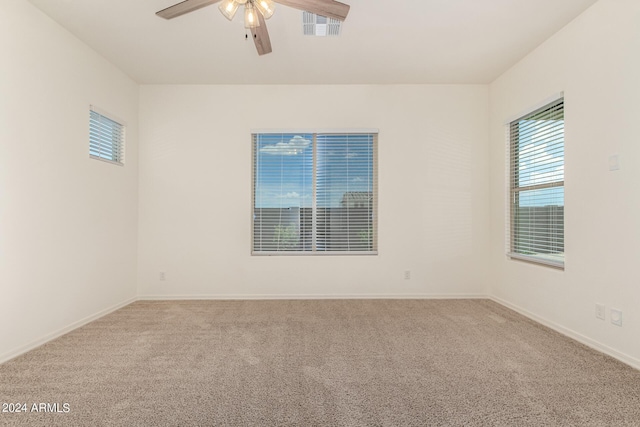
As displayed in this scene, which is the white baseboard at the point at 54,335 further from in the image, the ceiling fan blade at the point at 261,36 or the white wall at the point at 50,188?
the ceiling fan blade at the point at 261,36

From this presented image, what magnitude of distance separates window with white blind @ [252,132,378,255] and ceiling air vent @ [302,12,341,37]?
1.49m

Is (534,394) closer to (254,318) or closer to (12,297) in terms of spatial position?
(254,318)

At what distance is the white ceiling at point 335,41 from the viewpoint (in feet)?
8.90

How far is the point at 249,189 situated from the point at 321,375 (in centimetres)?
274

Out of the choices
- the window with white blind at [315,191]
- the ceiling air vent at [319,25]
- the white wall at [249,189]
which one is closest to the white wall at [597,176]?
the white wall at [249,189]

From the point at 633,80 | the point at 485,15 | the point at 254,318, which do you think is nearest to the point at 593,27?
the point at 633,80

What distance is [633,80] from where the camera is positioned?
235cm

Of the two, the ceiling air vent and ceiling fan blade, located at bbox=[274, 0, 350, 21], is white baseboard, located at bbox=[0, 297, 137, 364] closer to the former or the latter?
ceiling fan blade, located at bbox=[274, 0, 350, 21]

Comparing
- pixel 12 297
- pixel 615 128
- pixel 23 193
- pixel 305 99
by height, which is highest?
pixel 305 99

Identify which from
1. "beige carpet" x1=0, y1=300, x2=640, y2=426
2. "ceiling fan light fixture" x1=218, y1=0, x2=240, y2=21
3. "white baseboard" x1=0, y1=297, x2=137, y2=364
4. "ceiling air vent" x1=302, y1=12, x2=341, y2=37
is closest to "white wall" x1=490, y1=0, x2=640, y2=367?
"beige carpet" x1=0, y1=300, x2=640, y2=426

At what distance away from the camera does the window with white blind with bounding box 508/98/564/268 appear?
3.12 meters

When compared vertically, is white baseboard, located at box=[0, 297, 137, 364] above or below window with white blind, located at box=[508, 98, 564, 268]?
below

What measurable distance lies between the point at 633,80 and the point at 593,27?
0.68m

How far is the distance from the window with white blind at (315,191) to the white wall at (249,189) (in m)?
0.16
